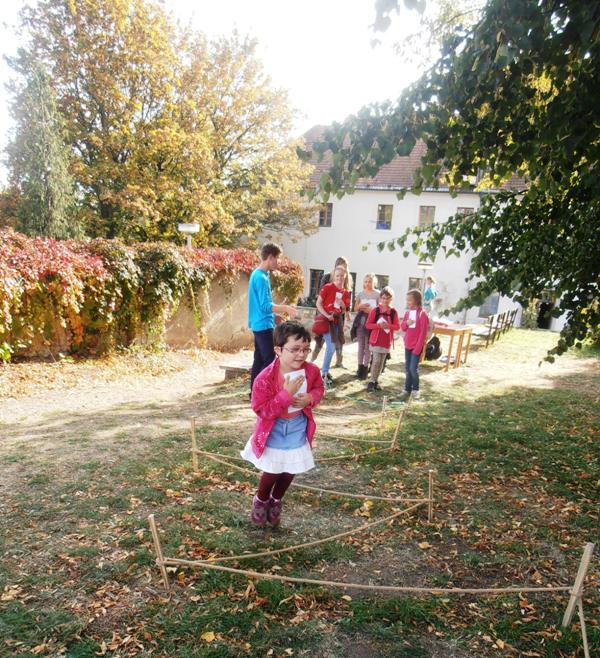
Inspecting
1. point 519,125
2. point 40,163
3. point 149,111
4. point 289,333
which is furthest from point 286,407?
point 149,111

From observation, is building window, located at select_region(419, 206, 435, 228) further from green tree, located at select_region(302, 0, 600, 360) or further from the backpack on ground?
green tree, located at select_region(302, 0, 600, 360)

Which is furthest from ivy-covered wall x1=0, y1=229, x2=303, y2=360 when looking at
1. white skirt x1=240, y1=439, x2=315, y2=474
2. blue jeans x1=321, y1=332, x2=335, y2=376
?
white skirt x1=240, y1=439, x2=315, y2=474

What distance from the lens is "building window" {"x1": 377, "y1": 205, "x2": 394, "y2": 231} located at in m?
26.3

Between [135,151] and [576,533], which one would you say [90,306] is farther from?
[135,151]

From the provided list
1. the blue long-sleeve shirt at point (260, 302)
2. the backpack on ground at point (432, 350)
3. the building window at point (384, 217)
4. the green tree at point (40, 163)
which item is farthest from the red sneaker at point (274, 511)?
the building window at point (384, 217)

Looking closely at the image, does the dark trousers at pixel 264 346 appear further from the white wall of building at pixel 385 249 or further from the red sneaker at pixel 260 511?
the white wall of building at pixel 385 249

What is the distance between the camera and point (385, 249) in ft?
85.0

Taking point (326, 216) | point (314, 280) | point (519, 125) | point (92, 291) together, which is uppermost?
point (326, 216)

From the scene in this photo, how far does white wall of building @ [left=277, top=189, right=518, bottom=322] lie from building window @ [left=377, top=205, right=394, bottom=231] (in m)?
0.17

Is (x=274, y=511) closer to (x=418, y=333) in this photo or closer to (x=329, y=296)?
(x=418, y=333)

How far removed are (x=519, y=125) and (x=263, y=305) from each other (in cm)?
354

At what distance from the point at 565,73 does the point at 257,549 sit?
153 inches

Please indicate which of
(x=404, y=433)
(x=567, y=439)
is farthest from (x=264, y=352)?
(x=567, y=439)

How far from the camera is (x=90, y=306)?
8.78m
